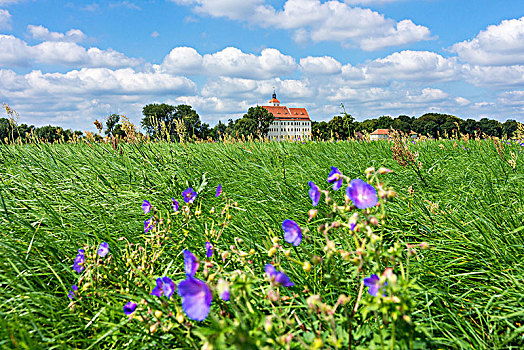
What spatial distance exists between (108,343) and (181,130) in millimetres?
3129

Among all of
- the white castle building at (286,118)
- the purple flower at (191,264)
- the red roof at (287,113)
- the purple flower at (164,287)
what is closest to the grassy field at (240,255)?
the purple flower at (164,287)

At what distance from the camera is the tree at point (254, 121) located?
236ft

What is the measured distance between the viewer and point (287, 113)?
107188 mm

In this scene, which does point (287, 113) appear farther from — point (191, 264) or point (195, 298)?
point (195, 298)

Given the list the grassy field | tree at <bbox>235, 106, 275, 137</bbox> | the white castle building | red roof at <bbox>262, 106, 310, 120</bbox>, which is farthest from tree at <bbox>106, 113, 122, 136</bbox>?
red roof at <bbox>262, 106, 310, 120</bbox>

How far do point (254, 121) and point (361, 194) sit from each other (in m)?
73.5

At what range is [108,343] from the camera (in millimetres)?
1293

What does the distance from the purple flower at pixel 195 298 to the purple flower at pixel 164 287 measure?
273mm

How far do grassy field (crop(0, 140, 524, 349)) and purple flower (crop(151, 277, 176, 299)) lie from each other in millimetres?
Result: 35

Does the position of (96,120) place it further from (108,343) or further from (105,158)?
(108,343)

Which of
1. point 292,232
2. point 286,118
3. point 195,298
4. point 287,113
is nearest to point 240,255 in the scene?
point 292,232

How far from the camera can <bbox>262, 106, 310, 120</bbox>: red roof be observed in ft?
342

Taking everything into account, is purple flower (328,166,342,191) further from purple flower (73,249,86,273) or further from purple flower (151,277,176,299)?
purple flower (73,249,86,273)

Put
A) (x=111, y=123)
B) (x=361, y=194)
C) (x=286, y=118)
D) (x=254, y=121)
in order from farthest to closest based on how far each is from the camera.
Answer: (x=286, y=118) → (x=254, y=121) → (x=111, y=123) → (x=361, y=194)
